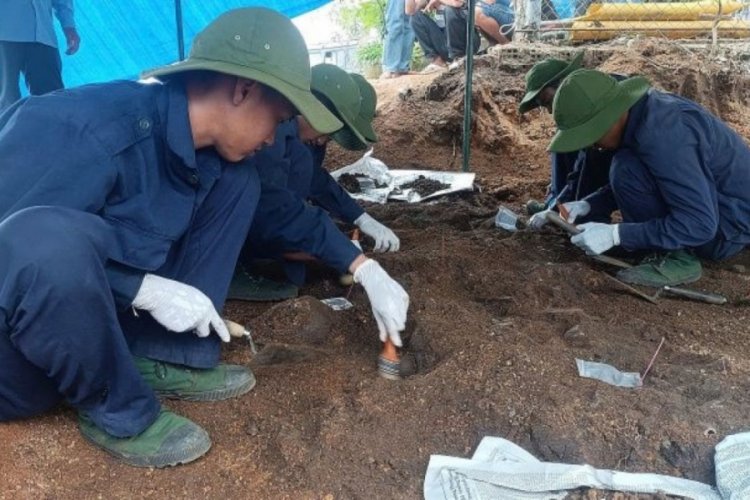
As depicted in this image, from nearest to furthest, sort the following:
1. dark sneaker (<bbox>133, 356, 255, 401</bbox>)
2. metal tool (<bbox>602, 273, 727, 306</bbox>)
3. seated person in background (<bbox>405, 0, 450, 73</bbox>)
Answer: dark sneaker (<bbox>133, 356, 255, 401</bbox>), metal tool (<bbox>602, 273, 727, 306</bbox>), seated person in background (<bbox>405, 0, 450, 73</bbox>)

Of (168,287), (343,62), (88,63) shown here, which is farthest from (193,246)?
(343,62)

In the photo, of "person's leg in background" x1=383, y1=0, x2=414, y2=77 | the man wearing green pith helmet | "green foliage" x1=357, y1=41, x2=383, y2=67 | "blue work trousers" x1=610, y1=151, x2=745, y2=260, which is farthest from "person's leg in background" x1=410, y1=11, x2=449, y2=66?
the man wearing green pith helmet

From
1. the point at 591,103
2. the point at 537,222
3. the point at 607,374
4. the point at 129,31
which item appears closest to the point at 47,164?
the point at 607,374

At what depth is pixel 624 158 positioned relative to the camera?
2807mm

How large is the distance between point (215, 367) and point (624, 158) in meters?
1.96

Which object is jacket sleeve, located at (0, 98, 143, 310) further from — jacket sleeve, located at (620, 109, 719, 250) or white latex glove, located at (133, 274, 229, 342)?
jacket sleeve, located at (620, 109, 719, 250)

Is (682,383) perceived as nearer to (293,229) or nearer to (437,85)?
(293,229)

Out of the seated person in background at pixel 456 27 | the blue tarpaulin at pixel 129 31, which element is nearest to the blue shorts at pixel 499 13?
the seated person in background at pixel 456 27

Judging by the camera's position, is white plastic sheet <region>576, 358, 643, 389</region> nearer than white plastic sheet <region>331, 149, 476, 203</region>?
Yes

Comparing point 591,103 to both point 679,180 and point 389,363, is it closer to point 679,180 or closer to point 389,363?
point 679,180

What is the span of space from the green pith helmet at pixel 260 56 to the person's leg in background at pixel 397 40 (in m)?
6.74

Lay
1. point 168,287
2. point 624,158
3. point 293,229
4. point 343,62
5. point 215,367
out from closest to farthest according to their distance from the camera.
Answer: point 168,287
point 215,367
point 293,229
point 624,158
point 343,62

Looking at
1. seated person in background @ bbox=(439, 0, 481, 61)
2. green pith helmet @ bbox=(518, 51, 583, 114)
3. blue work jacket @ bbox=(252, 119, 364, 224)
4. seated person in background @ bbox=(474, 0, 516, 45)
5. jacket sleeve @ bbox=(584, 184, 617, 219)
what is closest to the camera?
blue work jacket @ bbox=(252, 119, 364, 224)

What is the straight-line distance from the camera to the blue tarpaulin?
4.57 metres
